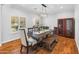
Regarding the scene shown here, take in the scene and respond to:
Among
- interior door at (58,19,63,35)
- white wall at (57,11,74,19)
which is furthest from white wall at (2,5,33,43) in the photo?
interior door at (58,19,63,35)

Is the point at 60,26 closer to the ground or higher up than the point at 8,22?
closer to the ground

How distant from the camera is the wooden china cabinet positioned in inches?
214

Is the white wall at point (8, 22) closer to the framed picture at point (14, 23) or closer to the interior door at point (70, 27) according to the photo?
the framed picture at point (14, 23)

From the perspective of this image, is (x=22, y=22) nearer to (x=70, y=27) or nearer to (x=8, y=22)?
(x=8, y=22)

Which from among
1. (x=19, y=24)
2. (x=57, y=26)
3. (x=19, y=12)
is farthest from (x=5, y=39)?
(x=57, y=26)

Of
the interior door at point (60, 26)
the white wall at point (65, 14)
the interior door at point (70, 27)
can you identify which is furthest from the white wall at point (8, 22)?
the interior door at point (70, 27)

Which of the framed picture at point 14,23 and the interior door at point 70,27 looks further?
the interior door at point 70,27

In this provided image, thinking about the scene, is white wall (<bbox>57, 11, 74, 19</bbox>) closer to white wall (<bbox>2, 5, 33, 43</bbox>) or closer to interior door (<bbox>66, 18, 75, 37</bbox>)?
interior door (<bbox>66, 18, 75, 37</bbox>)

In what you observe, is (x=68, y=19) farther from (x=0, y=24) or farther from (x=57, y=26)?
(x=0, y=24)

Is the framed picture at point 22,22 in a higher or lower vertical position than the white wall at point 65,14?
lower

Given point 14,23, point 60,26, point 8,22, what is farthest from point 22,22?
point 60,26

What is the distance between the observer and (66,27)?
5766 mm

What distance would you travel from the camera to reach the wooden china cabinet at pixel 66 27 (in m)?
5.45
